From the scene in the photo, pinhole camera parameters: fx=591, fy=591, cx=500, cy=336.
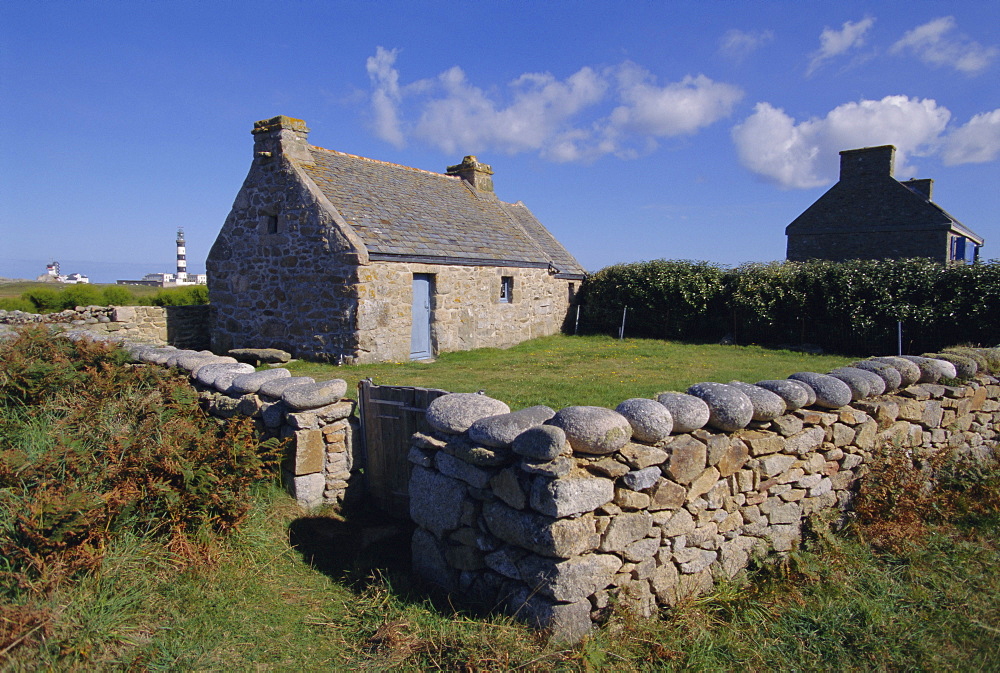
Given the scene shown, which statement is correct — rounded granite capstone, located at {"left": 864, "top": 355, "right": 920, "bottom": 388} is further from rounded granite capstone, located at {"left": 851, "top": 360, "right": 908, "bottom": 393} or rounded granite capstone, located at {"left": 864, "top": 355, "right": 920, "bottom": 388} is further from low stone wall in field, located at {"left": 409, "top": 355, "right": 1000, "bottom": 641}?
low stone wall in field, located at {"left": 409, "top": 355, "right": 1000, "bottom": 641}

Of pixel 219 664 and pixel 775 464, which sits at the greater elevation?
pixel 775 464

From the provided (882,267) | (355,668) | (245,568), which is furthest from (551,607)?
(882,267)

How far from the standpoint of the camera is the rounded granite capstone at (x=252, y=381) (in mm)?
6094

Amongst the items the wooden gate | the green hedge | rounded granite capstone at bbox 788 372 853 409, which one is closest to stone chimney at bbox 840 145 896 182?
the green hedge

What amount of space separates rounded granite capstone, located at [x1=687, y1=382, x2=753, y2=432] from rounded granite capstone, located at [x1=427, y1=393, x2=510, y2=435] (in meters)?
1.56

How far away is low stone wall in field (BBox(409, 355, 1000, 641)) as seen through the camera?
12.4 feet

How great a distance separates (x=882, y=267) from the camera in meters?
14.8

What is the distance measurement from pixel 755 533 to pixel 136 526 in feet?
15.6

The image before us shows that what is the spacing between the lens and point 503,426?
411 cm

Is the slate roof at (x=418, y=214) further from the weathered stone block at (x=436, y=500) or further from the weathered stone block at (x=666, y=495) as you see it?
the weathered stone block at (x=666, y=495)

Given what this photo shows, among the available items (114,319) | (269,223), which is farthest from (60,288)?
(269,223)

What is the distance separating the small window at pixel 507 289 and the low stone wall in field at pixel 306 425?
11.2m

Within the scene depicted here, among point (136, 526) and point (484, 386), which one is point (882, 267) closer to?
point (484, 386)

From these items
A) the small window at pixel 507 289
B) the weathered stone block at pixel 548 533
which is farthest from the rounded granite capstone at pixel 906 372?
the small window at pixel 507 289
